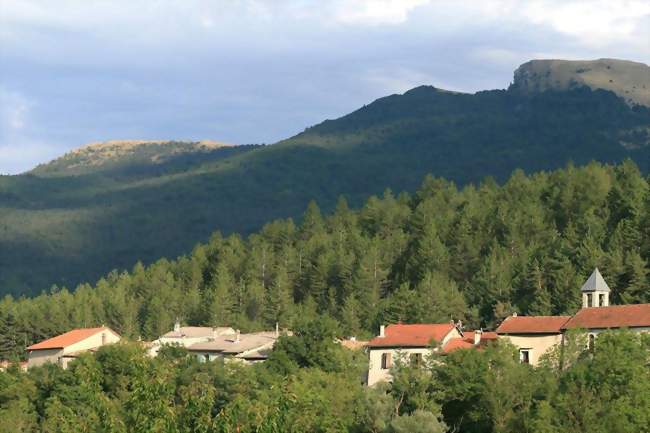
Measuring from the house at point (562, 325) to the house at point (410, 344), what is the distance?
1.69 m

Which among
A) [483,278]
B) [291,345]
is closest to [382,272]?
[483,278]

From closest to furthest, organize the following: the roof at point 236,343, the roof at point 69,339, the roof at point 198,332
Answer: the roof at point 236,343 < the roof at point 69,339 < the roof at point 198,332

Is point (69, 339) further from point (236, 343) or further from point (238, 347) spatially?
point (238, 347)

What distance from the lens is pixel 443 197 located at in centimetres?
14288

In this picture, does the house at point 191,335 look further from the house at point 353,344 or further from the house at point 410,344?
the house at point 410,344

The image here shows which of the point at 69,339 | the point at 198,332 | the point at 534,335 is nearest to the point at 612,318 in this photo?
the point at 534,335

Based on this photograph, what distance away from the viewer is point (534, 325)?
82.1 metres

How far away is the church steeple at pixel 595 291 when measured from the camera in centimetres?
8612

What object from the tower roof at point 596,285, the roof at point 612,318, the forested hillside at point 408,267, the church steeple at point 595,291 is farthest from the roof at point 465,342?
the forested hillside at point 408,267

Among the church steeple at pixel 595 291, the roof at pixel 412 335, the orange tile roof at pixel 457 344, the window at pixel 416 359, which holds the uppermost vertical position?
the church steeple at pixel 595 291

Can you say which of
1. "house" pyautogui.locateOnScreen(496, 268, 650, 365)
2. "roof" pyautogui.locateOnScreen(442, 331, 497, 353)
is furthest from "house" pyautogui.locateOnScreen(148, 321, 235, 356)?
"house" pyautogui.locateOnScreen(496, 268, 650, 365)

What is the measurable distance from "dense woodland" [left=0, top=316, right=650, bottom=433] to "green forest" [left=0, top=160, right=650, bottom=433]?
0.13 meters

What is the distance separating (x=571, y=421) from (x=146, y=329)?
6878 cm

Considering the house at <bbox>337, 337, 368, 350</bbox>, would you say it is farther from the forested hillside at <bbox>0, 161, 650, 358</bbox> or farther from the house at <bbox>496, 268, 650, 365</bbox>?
the house at <bbox>496, 268, 650, 365</bbox>
